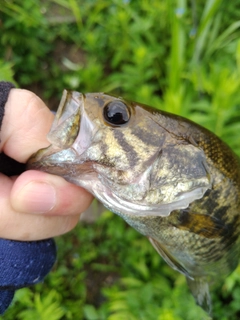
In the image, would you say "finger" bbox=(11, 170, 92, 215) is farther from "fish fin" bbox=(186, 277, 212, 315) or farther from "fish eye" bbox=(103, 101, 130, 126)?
"fish fin" bbox=(186, 277, 212, 315)

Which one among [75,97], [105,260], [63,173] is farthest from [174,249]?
[105,260]

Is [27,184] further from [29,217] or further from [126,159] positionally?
[126,159]

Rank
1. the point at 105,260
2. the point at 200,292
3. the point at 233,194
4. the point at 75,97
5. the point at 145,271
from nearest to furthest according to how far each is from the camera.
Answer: the point at 75,97 → the point at 233,194 → the point at 200,292 → the point at 145,271 → the point at 105,260

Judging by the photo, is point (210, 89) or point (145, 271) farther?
point (145, 271)

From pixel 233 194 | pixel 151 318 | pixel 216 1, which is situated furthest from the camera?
pixel 216 1

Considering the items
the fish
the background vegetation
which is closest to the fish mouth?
the fish

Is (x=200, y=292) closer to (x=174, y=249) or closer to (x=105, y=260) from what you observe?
(x=174, y=249)
